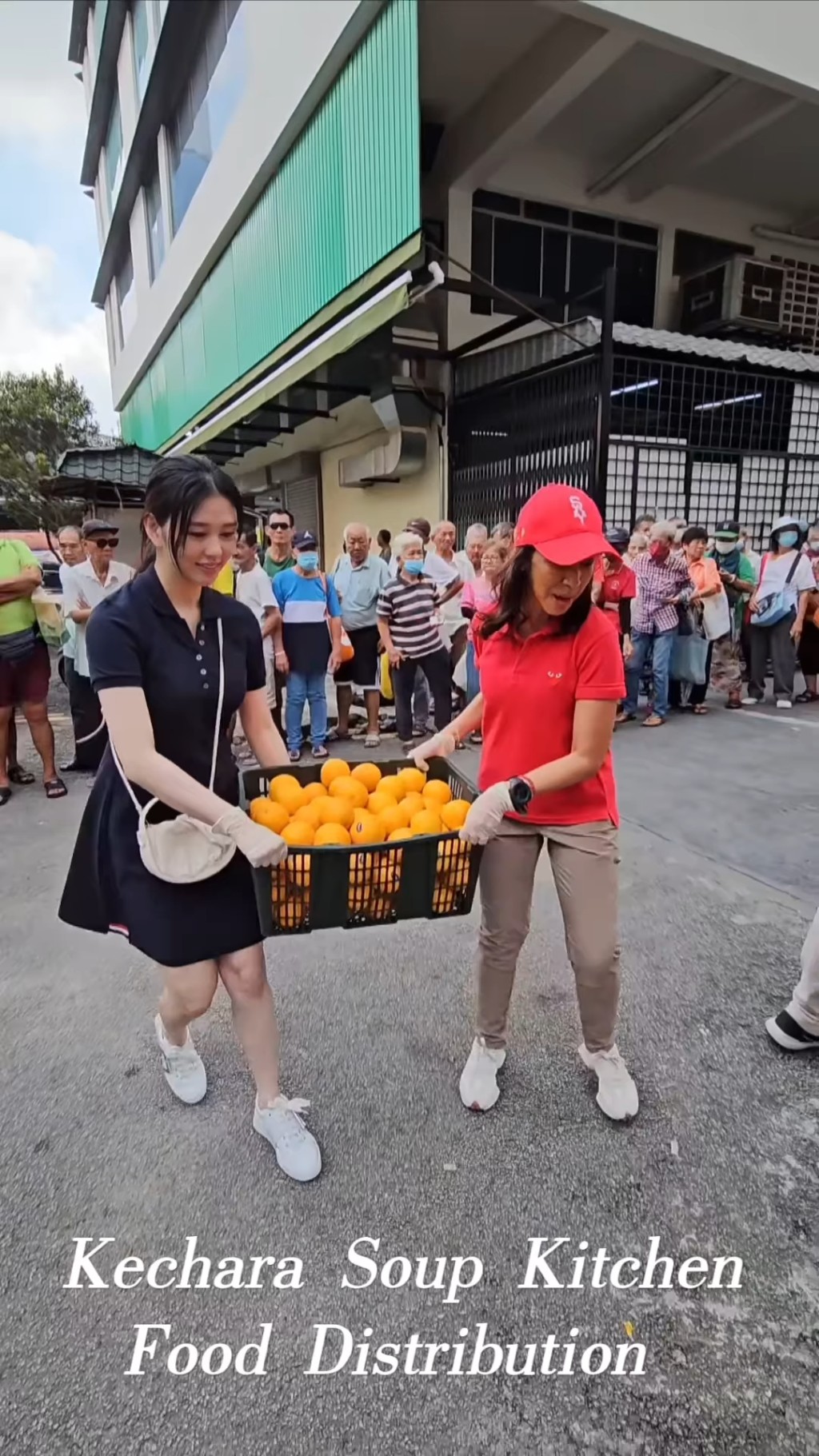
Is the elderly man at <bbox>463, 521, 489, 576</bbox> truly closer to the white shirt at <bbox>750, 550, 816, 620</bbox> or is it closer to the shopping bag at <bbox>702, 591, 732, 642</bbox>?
the shopping bag at <bbox>702, 591, 732, 642</bbox>

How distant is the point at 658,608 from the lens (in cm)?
756

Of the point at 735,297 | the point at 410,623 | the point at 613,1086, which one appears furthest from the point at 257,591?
the point at 735,297

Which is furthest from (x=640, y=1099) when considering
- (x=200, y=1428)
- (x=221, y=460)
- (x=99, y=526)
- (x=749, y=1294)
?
(x=221, y=460)

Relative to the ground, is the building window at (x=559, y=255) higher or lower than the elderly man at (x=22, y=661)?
higher

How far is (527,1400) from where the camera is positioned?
1622 millimetres

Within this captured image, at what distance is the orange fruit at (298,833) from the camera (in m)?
1.96

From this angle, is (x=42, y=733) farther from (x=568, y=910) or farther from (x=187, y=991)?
(x=568, y=910)

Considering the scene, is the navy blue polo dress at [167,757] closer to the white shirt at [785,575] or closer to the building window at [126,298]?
the white shirt at [785,575]

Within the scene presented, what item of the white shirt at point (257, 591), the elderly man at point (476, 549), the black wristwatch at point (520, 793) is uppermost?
the elderly man at point (476, 549)

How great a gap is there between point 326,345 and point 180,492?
7576 mm

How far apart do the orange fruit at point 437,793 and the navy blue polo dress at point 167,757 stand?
21.7 inches

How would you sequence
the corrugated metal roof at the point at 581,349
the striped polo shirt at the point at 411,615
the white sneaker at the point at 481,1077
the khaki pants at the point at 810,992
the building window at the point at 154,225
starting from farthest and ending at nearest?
the building window at the point at 154,225
the corrugated metal roof at the point at 581,349
the striped polo shirt at the point at 411,615
the khaki pants at the point at 810,992
the white sneaker at the point at 481,1077

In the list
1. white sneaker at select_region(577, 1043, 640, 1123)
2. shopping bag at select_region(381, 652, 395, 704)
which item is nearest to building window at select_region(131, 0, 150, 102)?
shopping bag at select_region(381, 652, 395, 704)

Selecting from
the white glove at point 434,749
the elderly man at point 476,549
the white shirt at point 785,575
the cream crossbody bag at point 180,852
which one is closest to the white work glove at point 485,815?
the white glove at point 434,749
